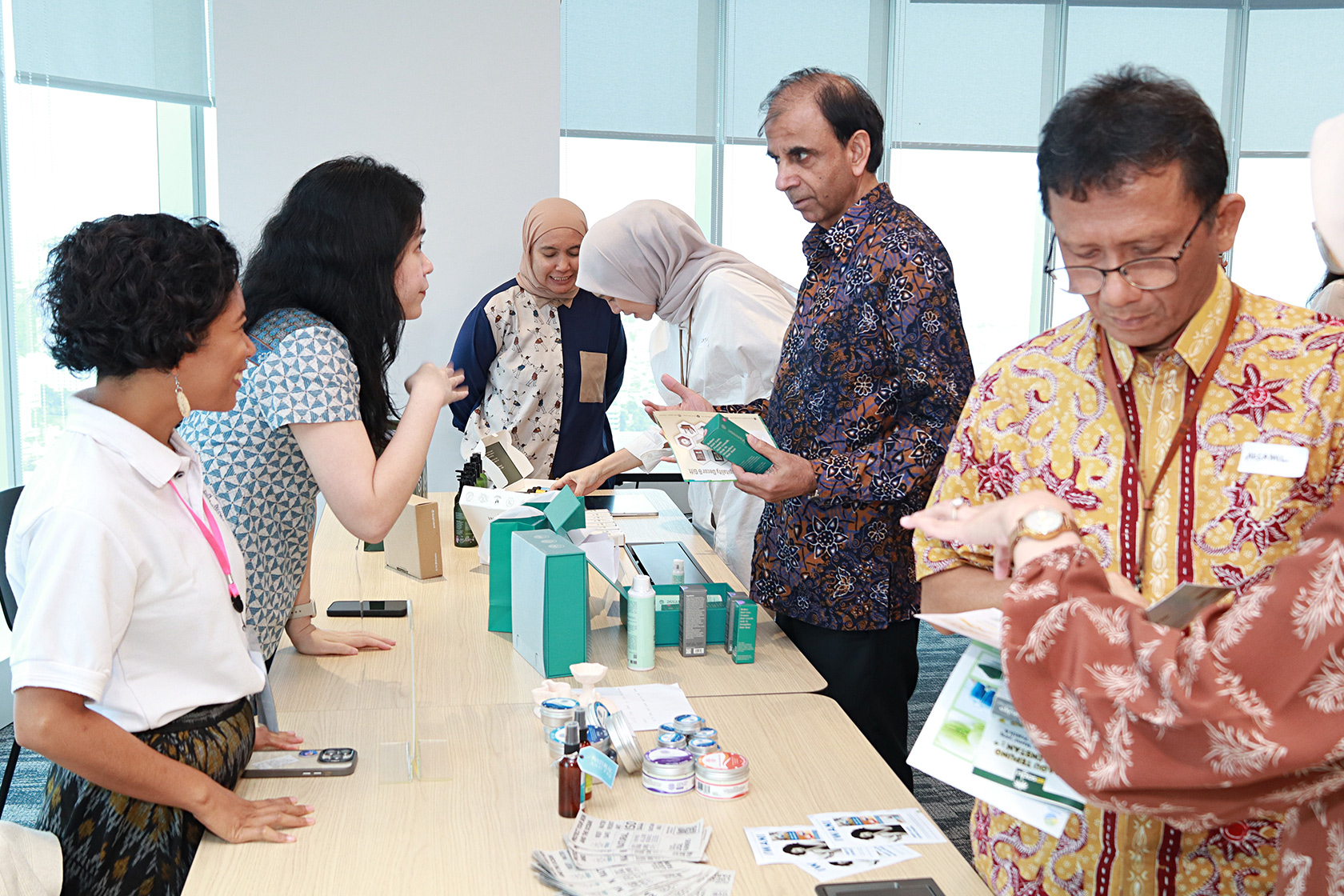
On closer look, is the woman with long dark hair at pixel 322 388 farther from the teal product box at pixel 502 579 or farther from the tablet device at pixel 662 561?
the tablet device at pixel 662 561

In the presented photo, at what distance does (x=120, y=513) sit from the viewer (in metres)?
1.27

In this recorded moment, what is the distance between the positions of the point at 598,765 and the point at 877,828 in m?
0.40

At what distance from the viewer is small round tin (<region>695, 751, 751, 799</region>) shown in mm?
1433

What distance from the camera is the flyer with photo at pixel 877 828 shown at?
1327mm

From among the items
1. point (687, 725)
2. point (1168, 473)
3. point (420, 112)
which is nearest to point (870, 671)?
point (687, 725)

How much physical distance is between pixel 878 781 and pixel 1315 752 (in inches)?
32.4

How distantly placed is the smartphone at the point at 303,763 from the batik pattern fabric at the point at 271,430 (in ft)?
1.08

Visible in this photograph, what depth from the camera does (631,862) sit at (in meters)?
1.25

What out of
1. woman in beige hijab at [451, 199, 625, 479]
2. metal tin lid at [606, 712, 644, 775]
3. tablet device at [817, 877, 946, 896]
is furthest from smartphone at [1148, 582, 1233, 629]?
woman in beige hijab at [451, 199, 625, 479]

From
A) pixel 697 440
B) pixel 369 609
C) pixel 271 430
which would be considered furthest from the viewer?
pixel 369 609

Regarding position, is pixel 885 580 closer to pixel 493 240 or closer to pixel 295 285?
pixel 295 285

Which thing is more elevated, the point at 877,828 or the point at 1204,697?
the point at 1204,697

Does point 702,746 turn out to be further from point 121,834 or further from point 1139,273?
point 1139,273

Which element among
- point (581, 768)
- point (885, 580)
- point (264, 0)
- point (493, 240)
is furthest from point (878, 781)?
point (264, 0)
